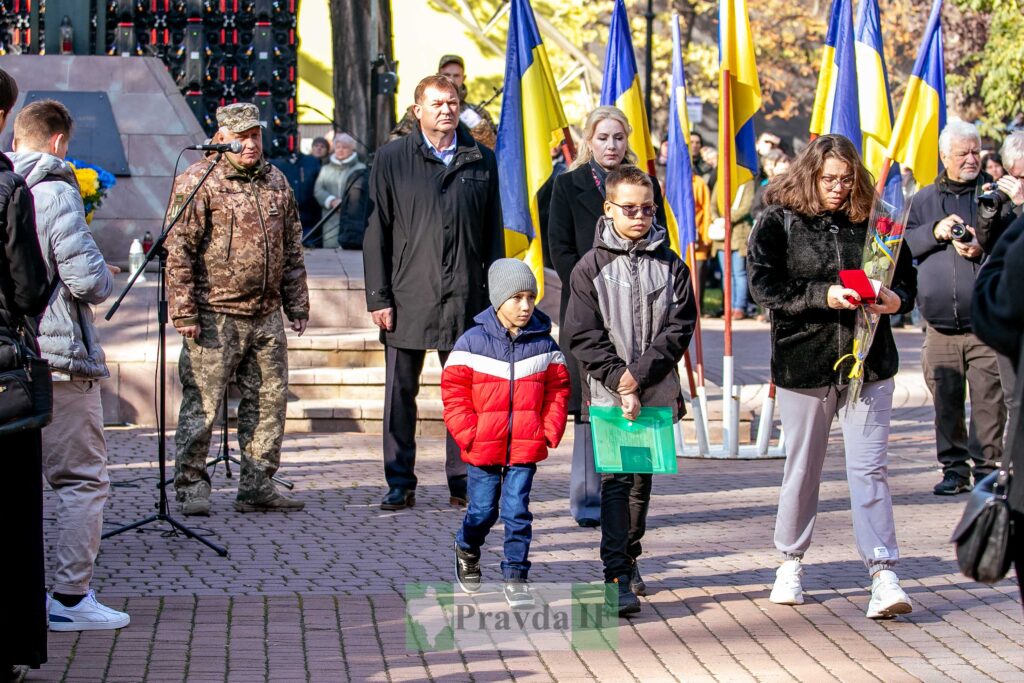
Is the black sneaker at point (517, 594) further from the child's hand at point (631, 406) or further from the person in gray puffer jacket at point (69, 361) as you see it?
the person in gray puffer jacket at point (69, 361)

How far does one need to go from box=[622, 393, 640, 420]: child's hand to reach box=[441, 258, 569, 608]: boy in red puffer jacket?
0.89 ft

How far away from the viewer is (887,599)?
6852 millimetres

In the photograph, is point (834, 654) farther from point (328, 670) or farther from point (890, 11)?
point (890, 11)

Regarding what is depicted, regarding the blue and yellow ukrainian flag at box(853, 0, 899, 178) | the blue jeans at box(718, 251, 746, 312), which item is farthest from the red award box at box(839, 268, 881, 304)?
the blue jeans at box(718, 251, 746, 312)

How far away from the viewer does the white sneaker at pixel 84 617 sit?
6531 mm

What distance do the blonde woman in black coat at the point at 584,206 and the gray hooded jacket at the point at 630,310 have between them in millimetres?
1318

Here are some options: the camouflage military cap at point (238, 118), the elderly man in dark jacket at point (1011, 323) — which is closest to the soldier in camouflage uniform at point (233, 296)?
the camouflage military cap at point (238, 118)

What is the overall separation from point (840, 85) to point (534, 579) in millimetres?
4492

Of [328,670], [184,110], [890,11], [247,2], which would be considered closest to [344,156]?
[247,2]

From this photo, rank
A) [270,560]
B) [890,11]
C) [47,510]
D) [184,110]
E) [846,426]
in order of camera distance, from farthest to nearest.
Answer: [890,11]
[184,110]
[47,510]
[270,560]
[846,426]

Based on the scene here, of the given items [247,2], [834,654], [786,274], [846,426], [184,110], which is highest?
[247,2]

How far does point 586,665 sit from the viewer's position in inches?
242

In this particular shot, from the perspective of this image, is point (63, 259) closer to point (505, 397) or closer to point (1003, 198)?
point (505, 397)

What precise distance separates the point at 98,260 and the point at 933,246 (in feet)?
18.0
